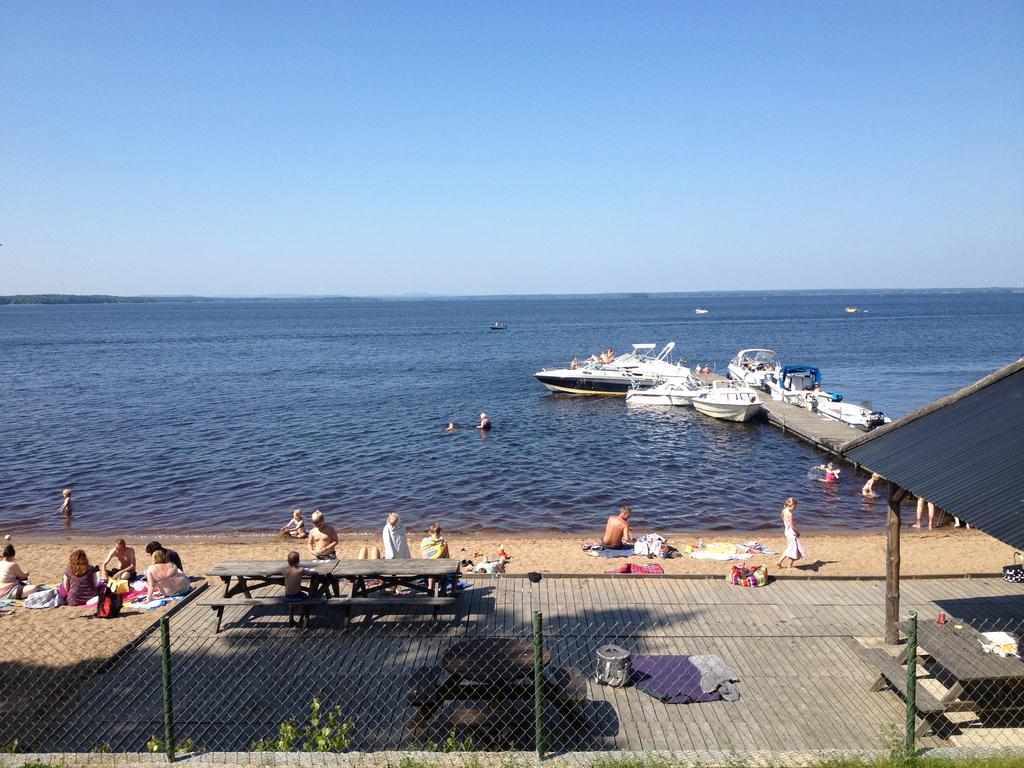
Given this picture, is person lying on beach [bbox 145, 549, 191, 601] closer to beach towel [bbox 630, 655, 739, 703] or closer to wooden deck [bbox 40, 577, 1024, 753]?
wooden deck [bbox 40, 577, 1024, 753]

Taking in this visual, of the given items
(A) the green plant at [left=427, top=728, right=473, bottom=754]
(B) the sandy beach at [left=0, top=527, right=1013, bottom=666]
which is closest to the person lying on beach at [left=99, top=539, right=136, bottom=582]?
(B) the sandy beach at [left=0, top=527, right=1013, bottom=666]

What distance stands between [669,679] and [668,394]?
111 ft

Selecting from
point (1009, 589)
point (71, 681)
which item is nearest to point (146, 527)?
point (71, 681)

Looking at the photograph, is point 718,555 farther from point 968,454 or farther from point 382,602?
point 382,602

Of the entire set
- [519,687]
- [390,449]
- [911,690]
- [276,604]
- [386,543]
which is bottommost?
[390,449]

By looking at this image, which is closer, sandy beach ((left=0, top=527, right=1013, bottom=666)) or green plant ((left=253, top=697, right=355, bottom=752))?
green plant ((left=253, top=697, right=355, bottom=752))

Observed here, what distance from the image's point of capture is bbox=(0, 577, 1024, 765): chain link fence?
7.02 metres

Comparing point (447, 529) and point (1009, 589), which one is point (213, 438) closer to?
point (447, 529)

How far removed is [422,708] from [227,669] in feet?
10.1

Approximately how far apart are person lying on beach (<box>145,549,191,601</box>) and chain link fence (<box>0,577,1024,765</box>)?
128 cm

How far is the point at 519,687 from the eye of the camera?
730 centimetres

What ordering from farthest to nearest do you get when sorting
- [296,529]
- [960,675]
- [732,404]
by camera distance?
[732,404]
[296,529]
[960,675]

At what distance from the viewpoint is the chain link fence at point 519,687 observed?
7023mm

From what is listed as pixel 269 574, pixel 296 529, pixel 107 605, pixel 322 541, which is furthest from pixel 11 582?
pixel 296 529
